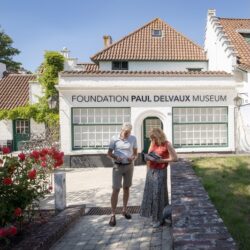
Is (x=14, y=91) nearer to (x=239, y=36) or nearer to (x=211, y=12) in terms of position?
(x=211, y=12)

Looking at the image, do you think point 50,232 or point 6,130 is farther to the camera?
point 6,130

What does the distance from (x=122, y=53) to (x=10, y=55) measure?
25.1 m

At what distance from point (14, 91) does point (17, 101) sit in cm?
165

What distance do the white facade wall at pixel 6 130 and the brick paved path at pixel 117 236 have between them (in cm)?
1945

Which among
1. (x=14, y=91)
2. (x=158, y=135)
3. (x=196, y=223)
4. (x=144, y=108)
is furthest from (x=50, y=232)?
(x=14, y=91)

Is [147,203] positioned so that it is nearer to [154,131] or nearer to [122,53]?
[154,131]

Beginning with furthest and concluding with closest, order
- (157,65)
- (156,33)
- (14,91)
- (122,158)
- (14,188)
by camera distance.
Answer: (14,91)
(156,33)
(157,65)
(122,158)
(14,188)

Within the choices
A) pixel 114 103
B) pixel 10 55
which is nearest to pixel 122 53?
pixel 114 103

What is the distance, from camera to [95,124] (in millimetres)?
15258

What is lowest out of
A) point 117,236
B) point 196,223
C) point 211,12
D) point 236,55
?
point 117,236

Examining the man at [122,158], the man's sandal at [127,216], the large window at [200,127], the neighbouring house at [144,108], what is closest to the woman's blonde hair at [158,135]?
the man at [122,158]

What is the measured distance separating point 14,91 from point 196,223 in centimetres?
2573

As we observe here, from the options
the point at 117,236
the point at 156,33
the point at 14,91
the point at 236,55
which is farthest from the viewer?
the point at 14,91

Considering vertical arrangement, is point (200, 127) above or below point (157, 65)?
below
